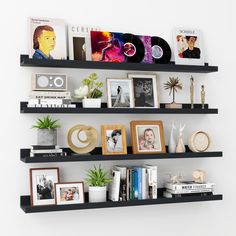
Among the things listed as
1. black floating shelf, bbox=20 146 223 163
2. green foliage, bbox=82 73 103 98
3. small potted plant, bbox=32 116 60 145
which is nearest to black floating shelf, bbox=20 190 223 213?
black floating shelf, bbox=20 146 223 163

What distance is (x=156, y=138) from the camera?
2.80m

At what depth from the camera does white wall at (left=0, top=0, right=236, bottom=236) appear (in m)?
2.57

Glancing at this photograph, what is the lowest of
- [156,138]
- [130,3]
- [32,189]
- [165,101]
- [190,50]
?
[32,189]

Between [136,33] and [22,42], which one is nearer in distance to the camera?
[22,42]

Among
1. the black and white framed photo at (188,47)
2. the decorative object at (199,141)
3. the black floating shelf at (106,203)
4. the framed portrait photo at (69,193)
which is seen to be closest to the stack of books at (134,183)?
the black floating shelf at (106,203)

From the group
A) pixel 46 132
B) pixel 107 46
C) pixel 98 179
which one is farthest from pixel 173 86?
pixel 46 132

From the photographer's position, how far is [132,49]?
2742 millimetres

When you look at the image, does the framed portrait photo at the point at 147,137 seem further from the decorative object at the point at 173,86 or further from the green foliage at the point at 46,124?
the green foliage at the point at 46,124

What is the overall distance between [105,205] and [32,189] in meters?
0.42

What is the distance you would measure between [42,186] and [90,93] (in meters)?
A: 0.59

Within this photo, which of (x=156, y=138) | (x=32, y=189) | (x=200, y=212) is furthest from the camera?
(x=200, y=212)

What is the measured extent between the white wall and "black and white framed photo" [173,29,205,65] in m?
0.07

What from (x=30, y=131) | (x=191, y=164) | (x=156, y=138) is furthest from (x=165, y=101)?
(x=30, y=131)

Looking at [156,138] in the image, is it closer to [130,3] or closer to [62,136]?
[62,136]
